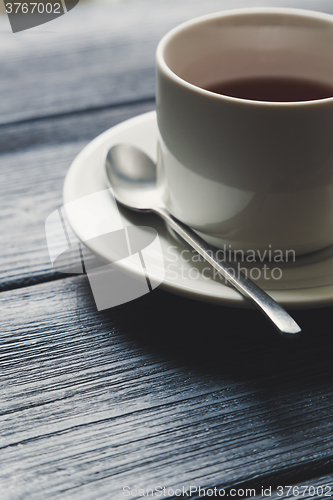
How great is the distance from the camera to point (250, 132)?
36 cm

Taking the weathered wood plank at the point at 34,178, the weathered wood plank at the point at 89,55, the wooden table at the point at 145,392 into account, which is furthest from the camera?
the weathered wood plank at the point at 89,55

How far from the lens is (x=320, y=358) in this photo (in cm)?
38

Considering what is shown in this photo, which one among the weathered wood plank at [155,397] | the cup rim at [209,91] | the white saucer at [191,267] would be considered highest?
the cup rim at [209,91]

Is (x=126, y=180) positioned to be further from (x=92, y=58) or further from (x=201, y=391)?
(x=92, y=58)

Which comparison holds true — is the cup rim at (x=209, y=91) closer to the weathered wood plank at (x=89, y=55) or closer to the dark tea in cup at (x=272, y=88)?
the dark tea in cup at (x=272, y=88)

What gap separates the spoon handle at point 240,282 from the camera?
342mm

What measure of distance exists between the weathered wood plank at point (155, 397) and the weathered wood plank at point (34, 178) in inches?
2.2

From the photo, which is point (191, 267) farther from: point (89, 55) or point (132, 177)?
point (89, 55)

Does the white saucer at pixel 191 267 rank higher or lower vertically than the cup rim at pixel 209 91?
lower

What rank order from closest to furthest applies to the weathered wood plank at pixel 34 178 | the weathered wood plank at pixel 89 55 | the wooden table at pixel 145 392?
1. the wooden table at pixel 145 392
2. the weathered wood plank at pixel 34 178
3. the weathered wood plank at pixel 89 55

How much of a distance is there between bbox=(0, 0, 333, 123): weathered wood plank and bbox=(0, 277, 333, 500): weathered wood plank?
437 mm

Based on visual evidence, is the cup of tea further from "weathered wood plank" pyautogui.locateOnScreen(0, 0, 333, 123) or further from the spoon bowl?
"weathered wood plank" pyautogui.locateOnScreen(0, 0, 333, 123)

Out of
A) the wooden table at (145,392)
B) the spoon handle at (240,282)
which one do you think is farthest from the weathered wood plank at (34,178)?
the spoon handle at (240,282)

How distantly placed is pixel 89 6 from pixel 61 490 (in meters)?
0.98
